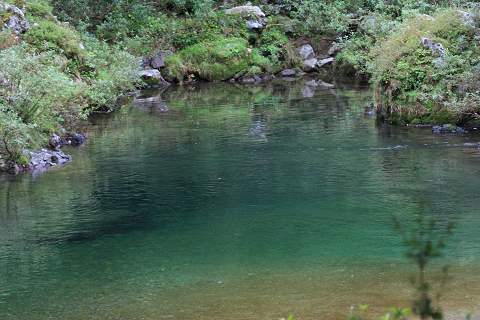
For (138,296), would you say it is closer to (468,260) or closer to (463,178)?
(468,260)

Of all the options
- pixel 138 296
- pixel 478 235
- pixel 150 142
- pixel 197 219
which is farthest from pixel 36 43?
pixel 478 235

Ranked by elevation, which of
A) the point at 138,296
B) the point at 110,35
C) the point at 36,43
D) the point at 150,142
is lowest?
the point at 138,296

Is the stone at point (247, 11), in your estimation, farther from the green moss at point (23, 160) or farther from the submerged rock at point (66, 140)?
the green moss at point (23, 160)

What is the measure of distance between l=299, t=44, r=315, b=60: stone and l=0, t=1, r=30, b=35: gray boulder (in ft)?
75.9

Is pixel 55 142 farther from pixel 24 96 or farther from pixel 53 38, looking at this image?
pixel 53 38

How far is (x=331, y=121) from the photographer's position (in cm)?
1791

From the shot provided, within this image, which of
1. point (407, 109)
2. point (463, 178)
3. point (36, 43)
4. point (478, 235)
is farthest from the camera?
point (36, 43)

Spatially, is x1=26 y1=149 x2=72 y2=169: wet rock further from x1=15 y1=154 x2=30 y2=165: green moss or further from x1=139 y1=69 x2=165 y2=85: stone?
x1=139 y1=69 x2=165 y2=85: stone

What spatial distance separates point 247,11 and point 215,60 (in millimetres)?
6420

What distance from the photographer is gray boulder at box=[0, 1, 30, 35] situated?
19219mm

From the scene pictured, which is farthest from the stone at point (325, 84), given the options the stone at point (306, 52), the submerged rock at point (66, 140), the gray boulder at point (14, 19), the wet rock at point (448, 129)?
the submerged rock at point (66, 140)

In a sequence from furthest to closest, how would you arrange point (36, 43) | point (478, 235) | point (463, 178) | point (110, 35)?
point (110, 35) → point (36, 43) → point (463, 178) → point (478, 235)

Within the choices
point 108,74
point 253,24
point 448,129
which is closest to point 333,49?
point 253,24

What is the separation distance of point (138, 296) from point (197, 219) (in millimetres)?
2878
